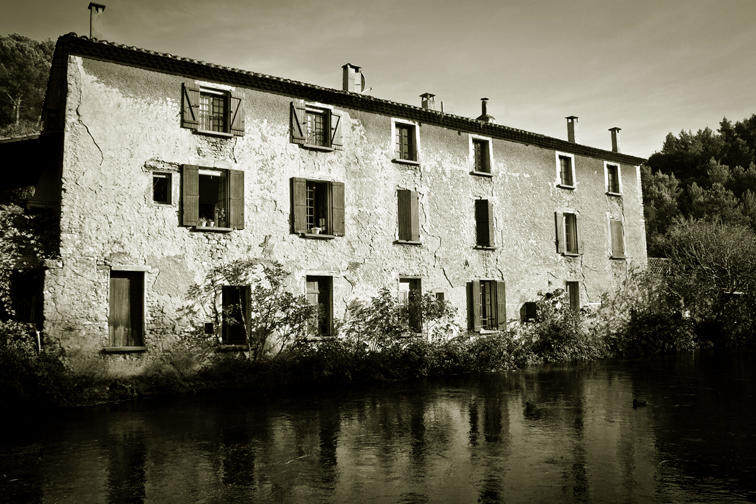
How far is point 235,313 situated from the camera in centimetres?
1577

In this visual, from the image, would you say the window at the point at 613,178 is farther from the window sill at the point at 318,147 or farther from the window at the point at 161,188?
the window at the point at 161,188

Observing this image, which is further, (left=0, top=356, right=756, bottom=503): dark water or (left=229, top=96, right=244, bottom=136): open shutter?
(left=229, top=96, right=244, bottom=136): open shutter

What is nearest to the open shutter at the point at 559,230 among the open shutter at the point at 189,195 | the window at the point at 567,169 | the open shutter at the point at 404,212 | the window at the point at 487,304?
the window at the point at 567,169

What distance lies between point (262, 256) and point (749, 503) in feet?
41.8

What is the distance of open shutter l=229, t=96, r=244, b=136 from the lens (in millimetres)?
16188

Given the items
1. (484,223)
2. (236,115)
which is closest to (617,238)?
(484,223)

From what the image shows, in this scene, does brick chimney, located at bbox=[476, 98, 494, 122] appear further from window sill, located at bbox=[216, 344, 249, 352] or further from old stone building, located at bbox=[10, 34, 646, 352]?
window sill, located at bbox=[216, 344, 249, 352]

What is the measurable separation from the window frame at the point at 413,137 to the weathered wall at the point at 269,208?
18cm

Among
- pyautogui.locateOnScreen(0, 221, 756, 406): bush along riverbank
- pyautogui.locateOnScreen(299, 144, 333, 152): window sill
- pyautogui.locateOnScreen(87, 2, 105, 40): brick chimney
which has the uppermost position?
pyautogui.locateOnScreen(87, 2, 105, 40): brick chimney

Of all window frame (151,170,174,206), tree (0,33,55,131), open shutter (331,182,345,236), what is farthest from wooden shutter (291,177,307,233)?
tree (0,33,55,131)

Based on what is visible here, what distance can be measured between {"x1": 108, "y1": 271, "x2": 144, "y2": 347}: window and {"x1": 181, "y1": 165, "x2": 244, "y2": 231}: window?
77.3 inches

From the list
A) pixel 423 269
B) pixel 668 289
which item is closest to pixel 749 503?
pixel 423 269

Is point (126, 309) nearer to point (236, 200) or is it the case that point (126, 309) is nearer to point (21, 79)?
point (236, 200)

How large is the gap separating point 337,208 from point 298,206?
1.28 metres
